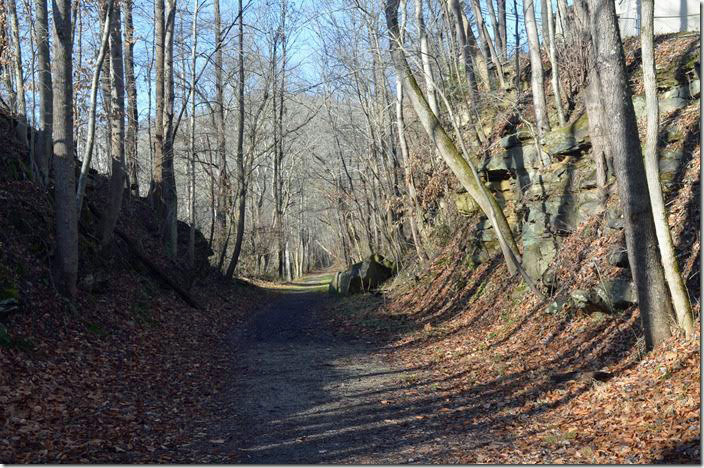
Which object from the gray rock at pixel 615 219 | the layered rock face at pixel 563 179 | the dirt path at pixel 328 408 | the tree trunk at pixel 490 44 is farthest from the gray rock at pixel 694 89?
the dirt path at pixel 328 408

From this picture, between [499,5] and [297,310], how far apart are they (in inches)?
582

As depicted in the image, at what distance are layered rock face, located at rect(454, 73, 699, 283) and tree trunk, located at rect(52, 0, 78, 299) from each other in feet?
29.4

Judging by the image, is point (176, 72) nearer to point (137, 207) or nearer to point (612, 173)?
point (137, 207)

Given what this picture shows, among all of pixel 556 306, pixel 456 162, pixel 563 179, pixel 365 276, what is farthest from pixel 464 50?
pixel 556 306

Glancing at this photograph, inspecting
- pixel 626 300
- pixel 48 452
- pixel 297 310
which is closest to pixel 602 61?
pixel 626 300

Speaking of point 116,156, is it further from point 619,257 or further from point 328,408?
point 619,257

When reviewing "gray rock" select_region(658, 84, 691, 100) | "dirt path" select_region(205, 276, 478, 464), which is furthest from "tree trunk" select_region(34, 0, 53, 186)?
"gray rock" select_region(658, 84, 691, 100)

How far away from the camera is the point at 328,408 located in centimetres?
782

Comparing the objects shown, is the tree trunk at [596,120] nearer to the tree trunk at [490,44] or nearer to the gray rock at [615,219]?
the gray rock at [615,219]

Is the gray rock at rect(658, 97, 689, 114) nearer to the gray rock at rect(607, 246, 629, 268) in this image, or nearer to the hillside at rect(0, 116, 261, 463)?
the gray rock at rect(607, 246, 629, 268)

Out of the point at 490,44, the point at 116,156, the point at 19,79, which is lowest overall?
the point at 116,156

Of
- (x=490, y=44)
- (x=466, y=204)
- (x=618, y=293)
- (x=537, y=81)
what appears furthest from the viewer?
(x=490, y=44)

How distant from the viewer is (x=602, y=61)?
7.70 m

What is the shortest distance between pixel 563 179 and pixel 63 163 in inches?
398
